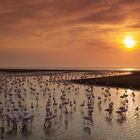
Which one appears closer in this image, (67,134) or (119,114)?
(67,134)

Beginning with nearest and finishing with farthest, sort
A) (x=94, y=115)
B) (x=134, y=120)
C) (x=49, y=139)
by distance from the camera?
(x=49, y=139) → (x=134, y=120) → (x=94, y=115)

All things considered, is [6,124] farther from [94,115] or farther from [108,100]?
[108,100]

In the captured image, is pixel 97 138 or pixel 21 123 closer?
pixel 97 138

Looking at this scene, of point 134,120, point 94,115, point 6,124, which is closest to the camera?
point 6,124

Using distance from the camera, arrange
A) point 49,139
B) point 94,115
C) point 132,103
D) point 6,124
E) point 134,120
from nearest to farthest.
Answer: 1. point 49,139
2. point 6,124
3. point 134,120
4. point 94,115
5. point 132,103

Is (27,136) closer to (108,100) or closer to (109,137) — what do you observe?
(109,137)

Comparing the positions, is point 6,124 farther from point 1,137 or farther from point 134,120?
point 134,120

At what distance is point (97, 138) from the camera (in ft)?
67.0

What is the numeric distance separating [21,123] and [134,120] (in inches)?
302

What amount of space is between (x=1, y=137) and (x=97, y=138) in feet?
16.6

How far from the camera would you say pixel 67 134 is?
69.8ft

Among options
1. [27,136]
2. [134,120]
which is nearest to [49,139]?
[27,136]

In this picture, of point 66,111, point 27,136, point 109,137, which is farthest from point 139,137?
point 66,111

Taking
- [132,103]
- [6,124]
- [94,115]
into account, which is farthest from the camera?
[132,103]
